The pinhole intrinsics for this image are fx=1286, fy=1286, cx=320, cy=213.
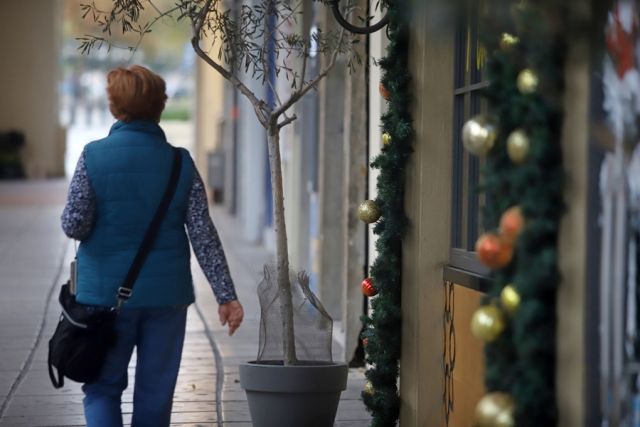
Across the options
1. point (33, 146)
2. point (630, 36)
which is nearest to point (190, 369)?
point (630, 36)

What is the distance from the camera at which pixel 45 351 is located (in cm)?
875

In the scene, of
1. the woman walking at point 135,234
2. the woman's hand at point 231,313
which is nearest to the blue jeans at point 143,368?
the woman walking at point 135,234

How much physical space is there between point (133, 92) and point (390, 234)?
1.35 metres

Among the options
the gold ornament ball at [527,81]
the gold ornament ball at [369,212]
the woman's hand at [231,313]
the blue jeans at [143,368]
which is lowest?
the blue jeans at [143,368]

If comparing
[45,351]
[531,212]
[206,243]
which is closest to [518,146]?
[531,212]

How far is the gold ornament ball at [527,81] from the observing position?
3570mm

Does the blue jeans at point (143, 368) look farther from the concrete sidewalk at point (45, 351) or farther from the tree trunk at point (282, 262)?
the concrete sidewalk at point (45, 351)

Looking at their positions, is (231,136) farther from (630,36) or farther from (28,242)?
(630,36)

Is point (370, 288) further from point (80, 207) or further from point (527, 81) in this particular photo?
point (527, 81)

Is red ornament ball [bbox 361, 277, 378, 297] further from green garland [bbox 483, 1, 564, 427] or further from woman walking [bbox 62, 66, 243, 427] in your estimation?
green garland [bbox 483, 1, 564, 427]

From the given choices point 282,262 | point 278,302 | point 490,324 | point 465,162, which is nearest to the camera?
point 490,324

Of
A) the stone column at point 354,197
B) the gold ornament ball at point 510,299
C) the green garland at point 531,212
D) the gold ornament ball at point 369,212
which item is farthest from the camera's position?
the stone column at point 354,197

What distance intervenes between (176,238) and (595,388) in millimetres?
1961

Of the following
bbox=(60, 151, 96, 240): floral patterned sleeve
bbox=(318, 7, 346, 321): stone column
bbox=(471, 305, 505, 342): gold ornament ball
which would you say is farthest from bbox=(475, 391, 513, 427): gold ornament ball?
bbox=(318, 7, 346, 321): stone column
